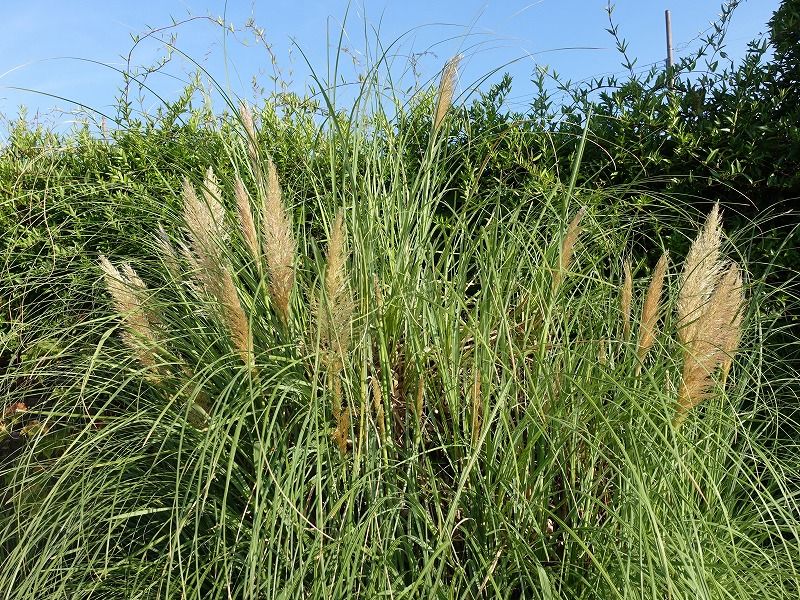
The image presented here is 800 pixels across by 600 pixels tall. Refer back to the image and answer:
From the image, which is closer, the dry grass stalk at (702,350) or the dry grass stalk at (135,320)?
the dry grass stalk at (702,350)

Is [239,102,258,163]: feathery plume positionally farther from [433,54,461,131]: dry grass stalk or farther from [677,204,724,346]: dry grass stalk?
[677,204,724,346]: dry grass stalk

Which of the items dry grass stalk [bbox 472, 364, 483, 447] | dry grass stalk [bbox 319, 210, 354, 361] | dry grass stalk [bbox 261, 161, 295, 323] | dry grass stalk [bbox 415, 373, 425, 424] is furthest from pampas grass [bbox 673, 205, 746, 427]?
dry grass stalk [bbox 261, 161, 295, 323]

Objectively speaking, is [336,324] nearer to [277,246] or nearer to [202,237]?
[277,246]

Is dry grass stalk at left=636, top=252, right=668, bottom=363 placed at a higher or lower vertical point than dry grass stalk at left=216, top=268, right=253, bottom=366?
lower

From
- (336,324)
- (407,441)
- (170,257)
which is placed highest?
(170,257)

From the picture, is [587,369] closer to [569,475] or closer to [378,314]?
[569,475]

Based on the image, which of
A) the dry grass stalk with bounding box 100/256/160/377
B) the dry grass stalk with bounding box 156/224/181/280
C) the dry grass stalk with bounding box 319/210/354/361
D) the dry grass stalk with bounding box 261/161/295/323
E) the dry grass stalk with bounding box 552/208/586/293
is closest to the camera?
the dry grass stalk with bounding box 319/210/354/361

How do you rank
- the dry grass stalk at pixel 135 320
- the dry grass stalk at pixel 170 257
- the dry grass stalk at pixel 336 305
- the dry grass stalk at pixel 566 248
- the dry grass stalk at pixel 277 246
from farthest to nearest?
the dry grass stalk at pixel 170 257 < the dry grass stalk at pixel 135 320 < the dry grass stalk at pixel 566 248 < the dry grass stalk at pixel 277 246 < the dry grass stalk at pixel 336 305

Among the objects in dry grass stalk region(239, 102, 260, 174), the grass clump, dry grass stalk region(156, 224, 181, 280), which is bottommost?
the grass clump

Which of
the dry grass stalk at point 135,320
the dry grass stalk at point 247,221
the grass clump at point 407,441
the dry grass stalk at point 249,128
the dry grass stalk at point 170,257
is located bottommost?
the grass clump at point 407,441

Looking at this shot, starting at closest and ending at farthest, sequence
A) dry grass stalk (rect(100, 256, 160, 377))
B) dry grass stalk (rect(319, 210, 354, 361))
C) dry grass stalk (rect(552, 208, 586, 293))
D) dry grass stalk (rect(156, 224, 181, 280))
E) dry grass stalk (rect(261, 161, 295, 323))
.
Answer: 1. dry grass stalk (rect(319, 210, 354, 361))
2. dry grass stalk (rect(261, 161, 295, 323))
3. dry grass stalk (rect(552, 208, 586, 293))
4. dry grass stalk (rect(100, 256, 160, 377))
5. dry grass stalk (rect(156, 224, 181, 280))

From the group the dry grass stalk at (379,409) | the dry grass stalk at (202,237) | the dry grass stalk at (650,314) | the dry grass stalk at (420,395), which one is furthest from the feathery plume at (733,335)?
the dry grass stalk at (202,237)

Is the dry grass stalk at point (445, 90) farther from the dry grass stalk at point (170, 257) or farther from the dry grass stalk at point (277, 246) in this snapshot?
the dry grass stalk at point (170, 257)

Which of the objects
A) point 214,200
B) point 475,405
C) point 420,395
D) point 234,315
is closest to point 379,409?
point 420,395
